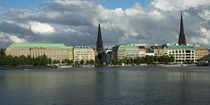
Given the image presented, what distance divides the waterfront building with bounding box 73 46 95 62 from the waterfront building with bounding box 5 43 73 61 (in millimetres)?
2440

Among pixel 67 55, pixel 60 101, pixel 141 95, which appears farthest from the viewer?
pixel 67 55

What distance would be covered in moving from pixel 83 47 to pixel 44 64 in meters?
51.9

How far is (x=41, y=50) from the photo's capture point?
542 feet

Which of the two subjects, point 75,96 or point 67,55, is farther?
point 67,55

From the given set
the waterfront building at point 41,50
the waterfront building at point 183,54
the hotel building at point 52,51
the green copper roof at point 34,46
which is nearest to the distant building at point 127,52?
the hotel building at point 52,51

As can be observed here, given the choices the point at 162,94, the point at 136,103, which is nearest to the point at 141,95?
the point at 162,94

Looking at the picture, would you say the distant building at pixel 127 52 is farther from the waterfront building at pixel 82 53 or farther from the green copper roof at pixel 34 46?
the green copper roof at pixel 34 46

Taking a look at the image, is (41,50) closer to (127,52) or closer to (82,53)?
(82,53)

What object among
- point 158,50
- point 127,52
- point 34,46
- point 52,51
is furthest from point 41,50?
point 158,50

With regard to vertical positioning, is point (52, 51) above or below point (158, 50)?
below

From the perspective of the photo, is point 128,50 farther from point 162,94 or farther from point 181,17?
point 162,94

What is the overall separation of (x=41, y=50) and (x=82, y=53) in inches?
981

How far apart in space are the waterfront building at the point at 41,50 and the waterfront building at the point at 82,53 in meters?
2.44

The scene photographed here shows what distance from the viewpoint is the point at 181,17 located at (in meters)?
192
